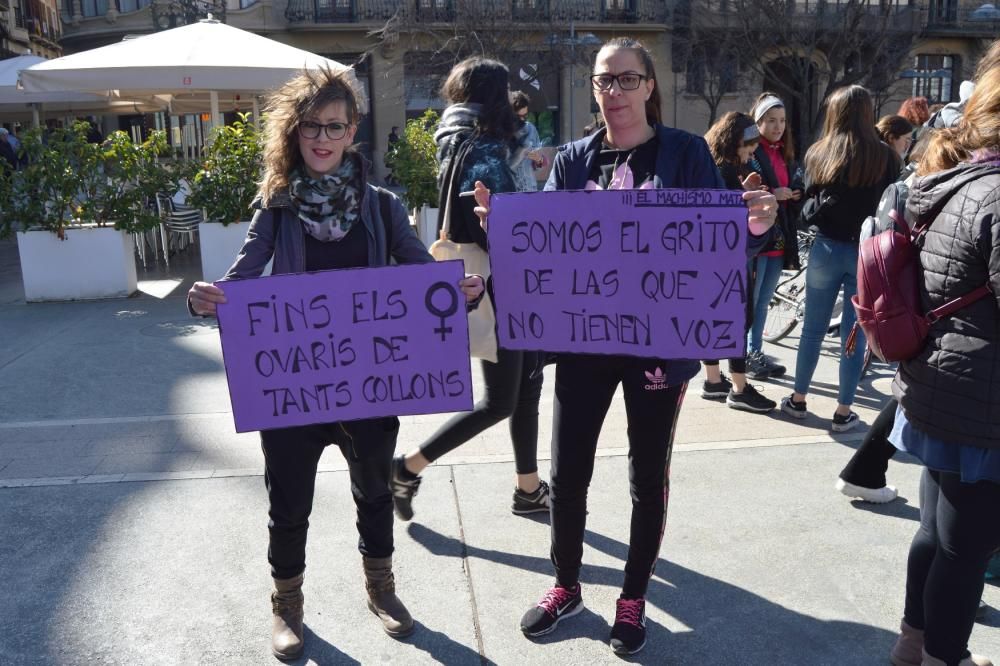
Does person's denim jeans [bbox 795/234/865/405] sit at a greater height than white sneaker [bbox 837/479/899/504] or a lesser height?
greater

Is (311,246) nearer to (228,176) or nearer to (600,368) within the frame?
(600,368)

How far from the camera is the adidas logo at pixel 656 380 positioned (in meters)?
2.86

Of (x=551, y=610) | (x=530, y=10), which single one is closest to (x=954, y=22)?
(x=530, y=10)

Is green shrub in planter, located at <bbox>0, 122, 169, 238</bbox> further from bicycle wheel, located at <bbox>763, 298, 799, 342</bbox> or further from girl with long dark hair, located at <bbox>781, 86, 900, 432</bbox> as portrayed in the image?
girl with long dark hair, located at <bbox>781, 86, 900, 432</bbox>

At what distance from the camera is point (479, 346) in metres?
3.68

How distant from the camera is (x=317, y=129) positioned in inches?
114

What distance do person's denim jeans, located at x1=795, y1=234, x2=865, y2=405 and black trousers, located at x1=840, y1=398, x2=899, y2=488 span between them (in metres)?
1.03

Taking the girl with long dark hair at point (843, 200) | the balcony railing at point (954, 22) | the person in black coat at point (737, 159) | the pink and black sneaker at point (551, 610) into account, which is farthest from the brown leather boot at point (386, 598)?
the balcony railing at point (954, 22)

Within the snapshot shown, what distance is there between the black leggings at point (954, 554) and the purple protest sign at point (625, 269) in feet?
2.42

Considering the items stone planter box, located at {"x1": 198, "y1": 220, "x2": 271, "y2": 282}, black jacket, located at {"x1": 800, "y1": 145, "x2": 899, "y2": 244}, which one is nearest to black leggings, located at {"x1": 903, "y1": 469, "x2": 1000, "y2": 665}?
black jacket, located at {"x1": 800, "y1": 145, "x2": 899, "y2": 244}

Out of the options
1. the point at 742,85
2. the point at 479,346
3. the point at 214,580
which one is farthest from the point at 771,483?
the point at 742,85

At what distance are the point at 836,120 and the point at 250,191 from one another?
6.30 metres

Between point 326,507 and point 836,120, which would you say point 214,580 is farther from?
point 836,120

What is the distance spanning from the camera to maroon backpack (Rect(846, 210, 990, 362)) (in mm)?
2480
